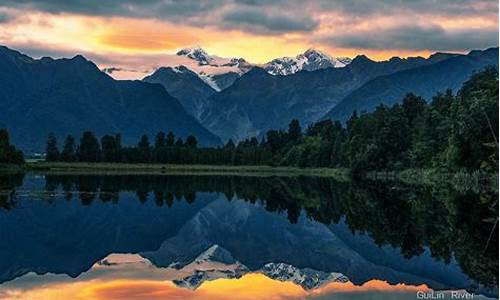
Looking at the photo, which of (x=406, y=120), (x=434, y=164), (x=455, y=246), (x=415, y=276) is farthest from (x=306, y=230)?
(x=406, y=120)

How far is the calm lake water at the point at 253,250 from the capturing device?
24.9 metres

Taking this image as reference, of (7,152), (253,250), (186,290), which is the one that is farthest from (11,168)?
(186,290)

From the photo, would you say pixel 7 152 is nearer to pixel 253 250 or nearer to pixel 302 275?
pixel 253 250

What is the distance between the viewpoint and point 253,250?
123 ft

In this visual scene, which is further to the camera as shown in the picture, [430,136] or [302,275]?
[430,136]

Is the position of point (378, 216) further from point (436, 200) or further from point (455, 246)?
point (455, 246)

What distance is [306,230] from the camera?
156 feet

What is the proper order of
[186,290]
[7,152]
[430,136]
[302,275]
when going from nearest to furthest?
1. [186,290]
2. [302,275]
3. [430,136]
4. [7,152]

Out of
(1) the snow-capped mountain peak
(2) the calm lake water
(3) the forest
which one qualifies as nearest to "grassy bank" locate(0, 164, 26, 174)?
(3) the forest

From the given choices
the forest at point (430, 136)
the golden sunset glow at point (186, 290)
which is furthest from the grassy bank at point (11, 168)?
Answer: the golden sunset glow at point (186, 290)

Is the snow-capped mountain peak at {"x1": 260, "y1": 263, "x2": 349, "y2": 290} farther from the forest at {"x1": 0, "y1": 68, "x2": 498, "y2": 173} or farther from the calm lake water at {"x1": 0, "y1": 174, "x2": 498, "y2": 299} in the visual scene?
the forest at {"x1": 0, "y1": 68, "x2": 498, "y2": 173}

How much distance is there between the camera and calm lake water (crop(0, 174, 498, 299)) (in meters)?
24.9

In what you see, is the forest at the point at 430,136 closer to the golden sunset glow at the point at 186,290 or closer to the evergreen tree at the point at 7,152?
the evergreen tree at the point at 7,152

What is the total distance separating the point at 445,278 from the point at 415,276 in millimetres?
1314
